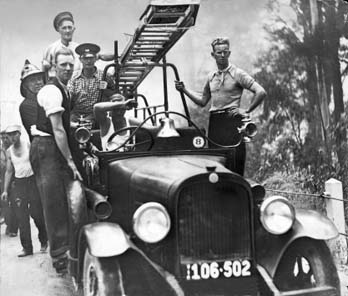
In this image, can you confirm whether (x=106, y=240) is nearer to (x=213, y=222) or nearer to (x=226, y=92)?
(x=213, y=222)

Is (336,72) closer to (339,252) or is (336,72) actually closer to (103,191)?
(339,252)

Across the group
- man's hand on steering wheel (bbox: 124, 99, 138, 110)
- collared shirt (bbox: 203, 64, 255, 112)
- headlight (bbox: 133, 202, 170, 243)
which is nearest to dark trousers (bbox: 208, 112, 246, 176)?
collared shirt (bbox: 203, 64, 255, 112)

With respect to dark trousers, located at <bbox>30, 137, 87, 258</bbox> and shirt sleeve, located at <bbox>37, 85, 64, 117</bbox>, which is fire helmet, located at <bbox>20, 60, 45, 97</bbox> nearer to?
shirt sleeve, located at <bbox>37, 85, 64, 117</bbox>

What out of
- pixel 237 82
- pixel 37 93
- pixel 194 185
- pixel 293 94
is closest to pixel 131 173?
pixel 194 185

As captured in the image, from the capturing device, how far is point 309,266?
14.5ft

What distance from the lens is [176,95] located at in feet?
16.3

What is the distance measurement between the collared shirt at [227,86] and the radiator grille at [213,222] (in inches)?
47.3

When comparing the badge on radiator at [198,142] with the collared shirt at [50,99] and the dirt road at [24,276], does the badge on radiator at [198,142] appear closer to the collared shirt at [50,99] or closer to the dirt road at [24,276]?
the collared shirt at [50,99]

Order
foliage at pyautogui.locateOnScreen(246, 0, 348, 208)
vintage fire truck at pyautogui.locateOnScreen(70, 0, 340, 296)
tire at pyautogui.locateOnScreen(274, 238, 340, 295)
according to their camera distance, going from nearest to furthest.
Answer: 1. vintage fire truck at pyautogui.locateOnScreen(70, 0, 340, 296)
2. tire at pyautogui.locateOnScreen(274, 238, 340, 295)
3. foliage at pyautogui.locateOnScreen(246, 0, 348, 208)

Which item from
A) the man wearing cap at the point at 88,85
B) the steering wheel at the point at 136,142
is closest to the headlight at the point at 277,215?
the steering wheel at the point at 136,142

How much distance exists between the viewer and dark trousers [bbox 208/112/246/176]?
Answer: 481 centimetres

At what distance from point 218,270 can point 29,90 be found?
2.08 m

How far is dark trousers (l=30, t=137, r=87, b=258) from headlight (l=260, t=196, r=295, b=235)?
4.70 feet

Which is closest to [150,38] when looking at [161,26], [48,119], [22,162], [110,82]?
[161,26]
